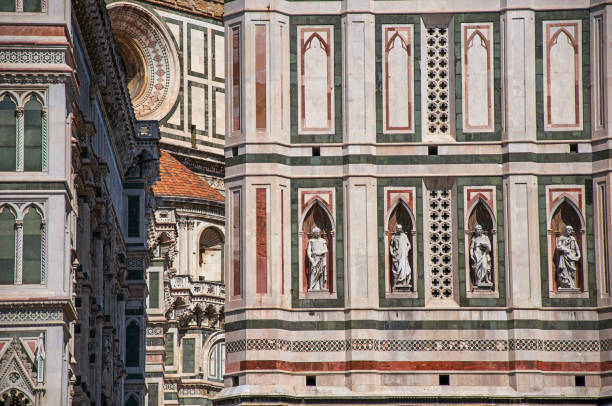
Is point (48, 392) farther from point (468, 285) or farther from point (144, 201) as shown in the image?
point (144, 201)

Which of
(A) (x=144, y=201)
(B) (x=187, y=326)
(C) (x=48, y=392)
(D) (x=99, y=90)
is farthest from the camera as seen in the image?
(B) (x=187, y=326)

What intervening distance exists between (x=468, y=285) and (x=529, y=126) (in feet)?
11.6

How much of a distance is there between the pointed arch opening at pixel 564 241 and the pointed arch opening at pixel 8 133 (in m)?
11.6

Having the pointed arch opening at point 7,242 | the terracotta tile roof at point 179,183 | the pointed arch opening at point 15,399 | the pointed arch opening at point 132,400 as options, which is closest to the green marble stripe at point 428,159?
the pointed arch opening at point 7,242

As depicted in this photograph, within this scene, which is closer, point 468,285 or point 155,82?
point 468,285

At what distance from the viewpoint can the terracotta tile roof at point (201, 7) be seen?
287ft

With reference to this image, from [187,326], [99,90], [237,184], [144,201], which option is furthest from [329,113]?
[187,326]

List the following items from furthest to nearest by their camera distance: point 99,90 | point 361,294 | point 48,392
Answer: point 99,90 < point 361,294 < point 48,392

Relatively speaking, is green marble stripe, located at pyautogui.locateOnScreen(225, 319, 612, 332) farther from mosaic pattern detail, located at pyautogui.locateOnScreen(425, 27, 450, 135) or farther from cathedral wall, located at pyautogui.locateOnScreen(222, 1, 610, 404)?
mosaic pattern detail, located at pyautogui.locateOnScreen(425, 27, 450, 135)

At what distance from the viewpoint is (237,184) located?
1741 inches

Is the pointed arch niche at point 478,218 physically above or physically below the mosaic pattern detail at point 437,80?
below

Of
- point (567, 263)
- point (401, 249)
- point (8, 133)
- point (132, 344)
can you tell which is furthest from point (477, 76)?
point (132, 344)

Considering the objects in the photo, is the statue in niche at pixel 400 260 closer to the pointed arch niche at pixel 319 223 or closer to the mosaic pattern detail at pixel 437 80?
the pointed arch niche at pixel 319 223

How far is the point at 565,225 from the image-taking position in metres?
44.6
